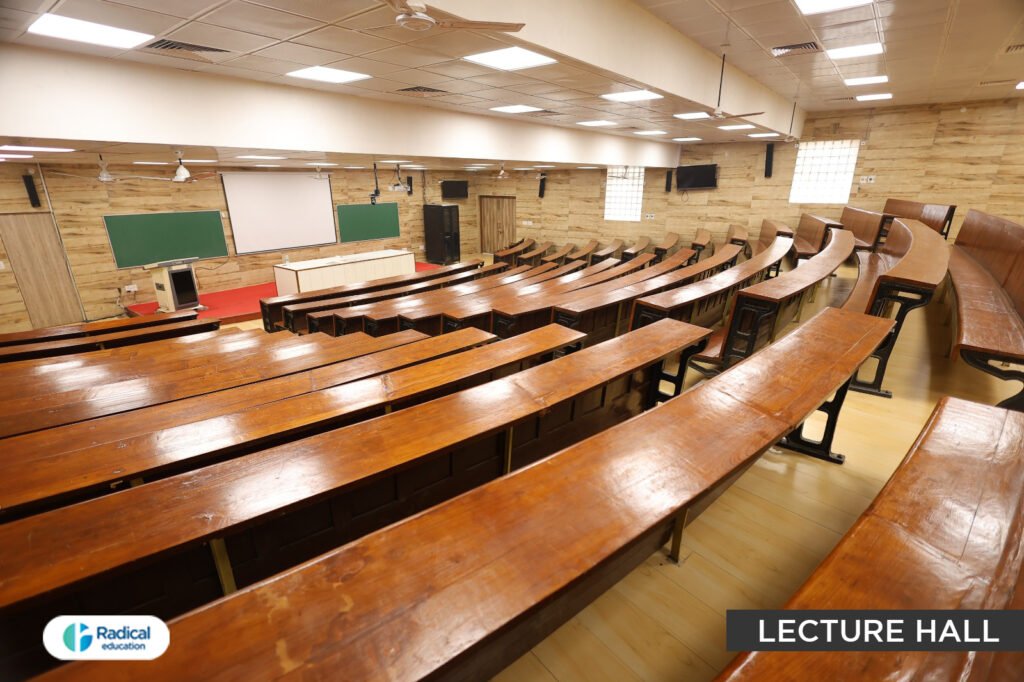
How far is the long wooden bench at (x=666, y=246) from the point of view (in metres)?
9.38

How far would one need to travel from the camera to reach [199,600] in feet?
4.43

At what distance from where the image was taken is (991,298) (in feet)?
→ 10.1

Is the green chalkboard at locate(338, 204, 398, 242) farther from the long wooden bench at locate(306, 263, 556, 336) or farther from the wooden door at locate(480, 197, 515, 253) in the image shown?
the long wooden bench at locate(306, 263, 556, 336)

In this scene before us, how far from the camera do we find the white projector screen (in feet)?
30.6

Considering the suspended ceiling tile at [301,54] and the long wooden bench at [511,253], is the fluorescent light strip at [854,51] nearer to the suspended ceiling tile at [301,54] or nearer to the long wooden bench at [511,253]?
the suspended ceiling tile at [301,54]

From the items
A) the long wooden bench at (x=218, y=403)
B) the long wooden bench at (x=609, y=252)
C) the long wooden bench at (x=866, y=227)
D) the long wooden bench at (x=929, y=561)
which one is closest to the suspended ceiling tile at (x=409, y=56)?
the long wooden bench at (x=218, y=403)

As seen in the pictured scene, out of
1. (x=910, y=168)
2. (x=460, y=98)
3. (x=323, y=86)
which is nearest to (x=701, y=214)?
(x=910, y=168)

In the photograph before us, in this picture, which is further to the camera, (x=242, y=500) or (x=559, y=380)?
(x=559, y=380)

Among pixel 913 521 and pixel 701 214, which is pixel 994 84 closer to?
pixel 701 214

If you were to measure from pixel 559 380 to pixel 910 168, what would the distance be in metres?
9.61

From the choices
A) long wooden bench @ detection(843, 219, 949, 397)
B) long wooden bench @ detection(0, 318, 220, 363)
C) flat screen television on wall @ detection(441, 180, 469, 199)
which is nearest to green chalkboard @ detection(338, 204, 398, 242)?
flat screen television on wall @ detection(441, 180, 469, 199)

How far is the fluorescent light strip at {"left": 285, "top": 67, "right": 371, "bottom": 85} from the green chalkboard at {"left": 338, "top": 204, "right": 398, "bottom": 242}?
24.2ft

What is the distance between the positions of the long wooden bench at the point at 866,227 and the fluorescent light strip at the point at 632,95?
3.56 metres

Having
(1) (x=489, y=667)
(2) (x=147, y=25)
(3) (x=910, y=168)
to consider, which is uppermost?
(2) (x=147, y=25)
